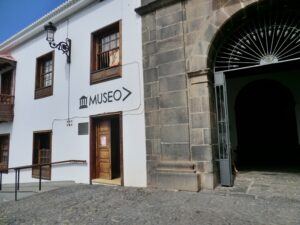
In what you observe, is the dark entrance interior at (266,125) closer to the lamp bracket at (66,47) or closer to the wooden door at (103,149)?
the wooden door at (103,149)

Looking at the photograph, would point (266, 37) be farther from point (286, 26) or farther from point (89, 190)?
point (89, 190)

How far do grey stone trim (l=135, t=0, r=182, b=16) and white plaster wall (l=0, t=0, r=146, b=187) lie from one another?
241mm

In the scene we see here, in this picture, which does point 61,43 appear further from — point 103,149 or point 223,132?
point 223,132

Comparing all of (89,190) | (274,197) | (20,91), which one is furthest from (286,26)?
(20,91)

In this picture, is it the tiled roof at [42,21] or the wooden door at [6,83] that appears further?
the wooden door at [6,83]

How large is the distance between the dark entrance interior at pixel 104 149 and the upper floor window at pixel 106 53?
132 cm

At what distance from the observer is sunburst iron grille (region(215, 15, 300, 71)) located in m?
5.61

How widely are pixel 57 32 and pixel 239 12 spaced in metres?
6.89

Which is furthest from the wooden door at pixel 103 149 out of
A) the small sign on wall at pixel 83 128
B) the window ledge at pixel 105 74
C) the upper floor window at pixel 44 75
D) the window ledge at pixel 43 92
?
the upper floor window at pixel 44 75

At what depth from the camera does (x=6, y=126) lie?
11.8 metres

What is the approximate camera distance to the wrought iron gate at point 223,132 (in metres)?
5.90

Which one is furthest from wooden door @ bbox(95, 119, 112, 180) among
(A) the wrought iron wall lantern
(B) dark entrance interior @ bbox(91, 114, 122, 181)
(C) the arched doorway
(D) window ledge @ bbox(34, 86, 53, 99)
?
(C) the arched doorway

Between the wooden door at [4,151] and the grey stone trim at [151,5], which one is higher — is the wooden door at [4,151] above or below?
below

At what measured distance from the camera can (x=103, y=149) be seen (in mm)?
8055
